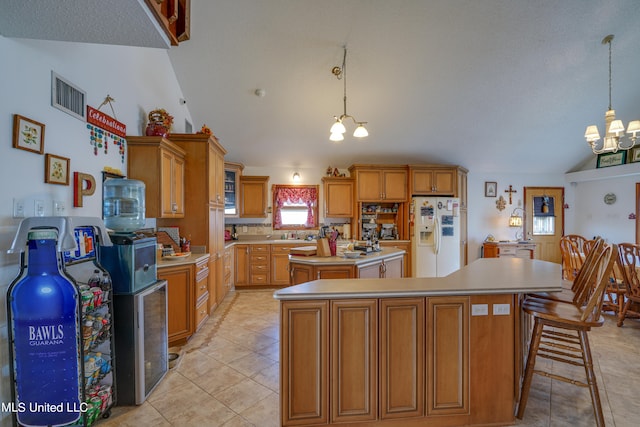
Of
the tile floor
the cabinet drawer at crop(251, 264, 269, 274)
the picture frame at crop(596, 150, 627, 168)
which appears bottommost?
the tile floor

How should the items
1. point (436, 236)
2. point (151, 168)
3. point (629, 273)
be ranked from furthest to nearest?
1. point (436, 236)
2. point (629, 273)
3. point (151, 168)

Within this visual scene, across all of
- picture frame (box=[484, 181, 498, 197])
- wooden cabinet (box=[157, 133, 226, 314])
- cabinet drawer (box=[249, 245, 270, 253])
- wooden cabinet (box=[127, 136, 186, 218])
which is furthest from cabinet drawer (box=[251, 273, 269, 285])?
picture frame (box=[484, 181, 498, 197])

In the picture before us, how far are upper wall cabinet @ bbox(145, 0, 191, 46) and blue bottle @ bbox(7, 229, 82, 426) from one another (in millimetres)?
1345

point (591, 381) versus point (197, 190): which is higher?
point (197, 190)

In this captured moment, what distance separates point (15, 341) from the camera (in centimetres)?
154

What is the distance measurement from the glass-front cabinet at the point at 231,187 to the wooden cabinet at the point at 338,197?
A: 5.69 feet

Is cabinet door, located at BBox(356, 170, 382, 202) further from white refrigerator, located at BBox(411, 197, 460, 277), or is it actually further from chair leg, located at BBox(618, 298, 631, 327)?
chair leg, located at BBox(618, 298, 631, 327)

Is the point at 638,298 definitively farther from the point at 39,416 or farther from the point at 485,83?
the point at 39,416

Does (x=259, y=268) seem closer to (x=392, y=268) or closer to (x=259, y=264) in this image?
(x=259, y=264)

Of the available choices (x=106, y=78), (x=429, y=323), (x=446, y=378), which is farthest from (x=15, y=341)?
(x=446, y=378)

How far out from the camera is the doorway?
253 inches

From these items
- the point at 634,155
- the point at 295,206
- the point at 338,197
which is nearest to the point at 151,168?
the point at 295,206

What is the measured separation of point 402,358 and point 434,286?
0.48 meters

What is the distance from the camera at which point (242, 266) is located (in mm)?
5098
